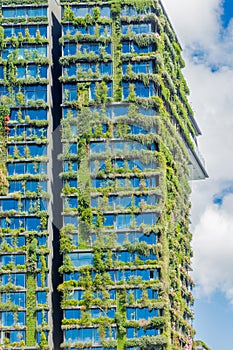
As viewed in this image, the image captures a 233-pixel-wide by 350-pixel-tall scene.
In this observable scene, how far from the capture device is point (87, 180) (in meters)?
87.0

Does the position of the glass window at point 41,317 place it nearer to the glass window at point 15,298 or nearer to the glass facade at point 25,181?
the glass facade at point 25,181

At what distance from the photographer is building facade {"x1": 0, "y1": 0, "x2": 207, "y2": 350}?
8438 centimetres

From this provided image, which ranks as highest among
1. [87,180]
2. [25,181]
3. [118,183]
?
[25,181]

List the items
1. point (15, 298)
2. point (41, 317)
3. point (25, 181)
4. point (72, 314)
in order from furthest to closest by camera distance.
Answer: point (25, 181)
point (15, 298)
point (72, 314)
point (41, 317)

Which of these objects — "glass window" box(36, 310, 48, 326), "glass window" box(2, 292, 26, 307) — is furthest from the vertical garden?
"glass window" box(2, 292, 26, 307)

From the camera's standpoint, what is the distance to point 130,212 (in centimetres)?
8638

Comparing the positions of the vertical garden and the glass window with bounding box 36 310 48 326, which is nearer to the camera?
the glass window with bounding box 36 310 48 326

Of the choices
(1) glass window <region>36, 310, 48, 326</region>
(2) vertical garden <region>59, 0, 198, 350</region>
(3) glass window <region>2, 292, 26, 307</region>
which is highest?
(2) vertical garden <region>59, 0, 198, 350</region>

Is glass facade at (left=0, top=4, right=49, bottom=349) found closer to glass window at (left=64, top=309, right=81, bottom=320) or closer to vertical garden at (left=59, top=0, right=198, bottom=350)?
glass window at (left=64, top=309, right=81, bottom=320)

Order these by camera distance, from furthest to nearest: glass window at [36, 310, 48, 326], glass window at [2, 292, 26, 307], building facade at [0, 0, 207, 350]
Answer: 1. glass window at [2, 292, 26, 307]
2. building facade at [0, 0, 207, 350]
3. glass window at [36, 310, 48, 326]

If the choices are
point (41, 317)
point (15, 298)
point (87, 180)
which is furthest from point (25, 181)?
point (41, 317)

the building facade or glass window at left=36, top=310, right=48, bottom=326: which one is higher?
the building facade

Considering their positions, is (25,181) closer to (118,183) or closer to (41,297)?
(118,183)

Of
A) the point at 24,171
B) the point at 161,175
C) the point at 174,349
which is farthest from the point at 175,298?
the point at 24,171
